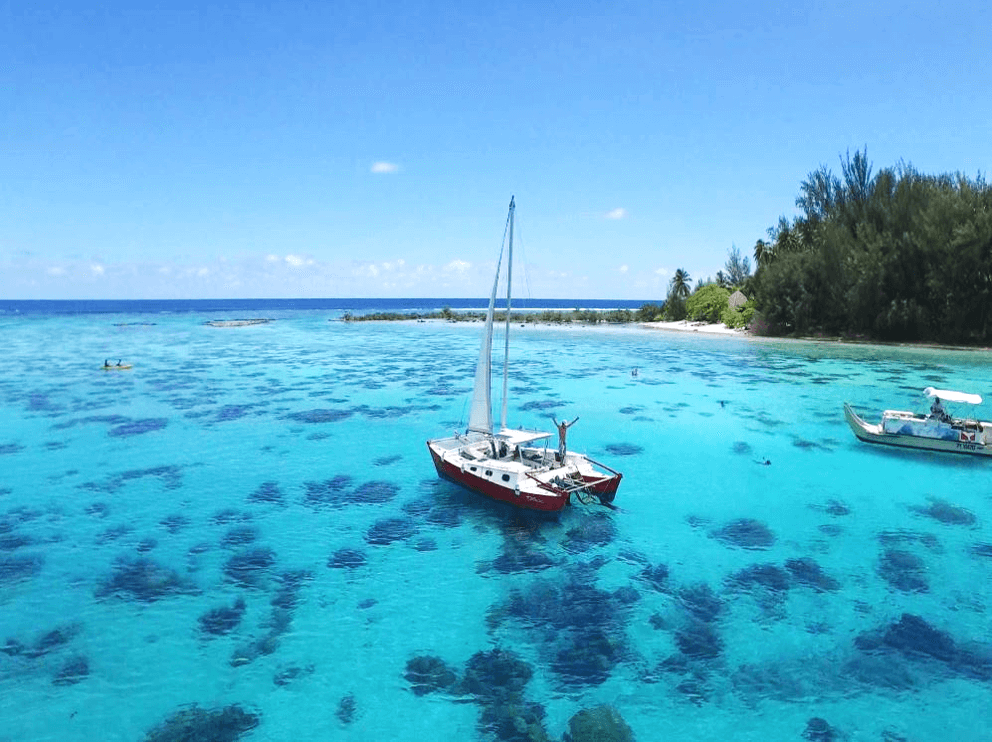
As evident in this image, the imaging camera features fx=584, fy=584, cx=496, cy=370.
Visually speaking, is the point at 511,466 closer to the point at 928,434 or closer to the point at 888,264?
the point at 928,434

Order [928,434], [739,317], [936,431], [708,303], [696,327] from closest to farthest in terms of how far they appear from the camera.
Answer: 1. [936,431]
2. [928,434]
3. [739,317]
4. [696,327]
5. [708,303]

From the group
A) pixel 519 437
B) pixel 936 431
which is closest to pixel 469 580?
pixel 519 437

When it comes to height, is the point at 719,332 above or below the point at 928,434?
above

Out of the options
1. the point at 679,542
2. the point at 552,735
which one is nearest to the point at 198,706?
the point at 552,735

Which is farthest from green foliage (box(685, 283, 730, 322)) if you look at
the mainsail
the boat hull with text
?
the mainsail

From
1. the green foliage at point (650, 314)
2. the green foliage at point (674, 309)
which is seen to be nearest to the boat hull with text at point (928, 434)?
the green foliage at point (674, 309)

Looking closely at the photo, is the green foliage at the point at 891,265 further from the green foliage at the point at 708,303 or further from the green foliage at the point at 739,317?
the green foliage at the point at 708,303

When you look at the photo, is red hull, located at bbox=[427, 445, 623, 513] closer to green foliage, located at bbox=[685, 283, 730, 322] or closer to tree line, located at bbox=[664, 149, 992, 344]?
tree line, located at bbox=[664, 149, 992, 344]
